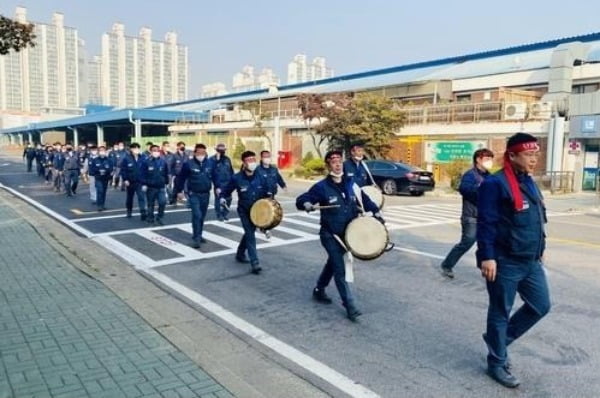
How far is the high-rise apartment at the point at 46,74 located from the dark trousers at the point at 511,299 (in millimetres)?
122072

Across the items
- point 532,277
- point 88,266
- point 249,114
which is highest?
point 249,114

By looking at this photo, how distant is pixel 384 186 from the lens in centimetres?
2195

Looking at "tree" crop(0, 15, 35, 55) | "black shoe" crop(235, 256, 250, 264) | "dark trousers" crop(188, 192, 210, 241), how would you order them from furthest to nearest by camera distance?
"tree" crop(0, 15, 35, 55) → "dark trousers" crop(188, 192, 210, 241) → "black shoe" crop(235, 256, 250, 264)

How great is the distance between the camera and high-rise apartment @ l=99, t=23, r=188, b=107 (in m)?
125

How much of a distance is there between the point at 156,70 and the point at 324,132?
108 meters

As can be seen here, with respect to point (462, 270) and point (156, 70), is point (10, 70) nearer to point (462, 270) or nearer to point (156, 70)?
point (156, 70)

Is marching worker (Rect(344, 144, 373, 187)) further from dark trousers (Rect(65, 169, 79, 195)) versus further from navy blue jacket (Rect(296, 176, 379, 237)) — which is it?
dark trousers (Rect(65, 169, 79, 195))

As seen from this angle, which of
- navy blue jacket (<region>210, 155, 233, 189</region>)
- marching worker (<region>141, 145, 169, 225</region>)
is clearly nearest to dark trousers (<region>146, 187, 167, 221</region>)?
marching worker (<region>141, 145, 169, 225</region>)

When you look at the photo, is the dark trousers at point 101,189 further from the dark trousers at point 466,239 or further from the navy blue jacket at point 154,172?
the dark trousers at point 466,239

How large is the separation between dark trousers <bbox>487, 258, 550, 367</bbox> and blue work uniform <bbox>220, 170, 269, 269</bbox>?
419cm

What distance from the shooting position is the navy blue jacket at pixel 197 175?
31.6ft

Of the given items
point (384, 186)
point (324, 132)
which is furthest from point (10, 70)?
point (384, 186)

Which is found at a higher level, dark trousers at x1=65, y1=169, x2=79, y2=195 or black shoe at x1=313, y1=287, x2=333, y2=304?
dark trousers at x1=65, y1=169, x2=79, y2=195

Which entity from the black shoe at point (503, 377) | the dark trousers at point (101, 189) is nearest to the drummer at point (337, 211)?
the black shoe at point (503, 377)
